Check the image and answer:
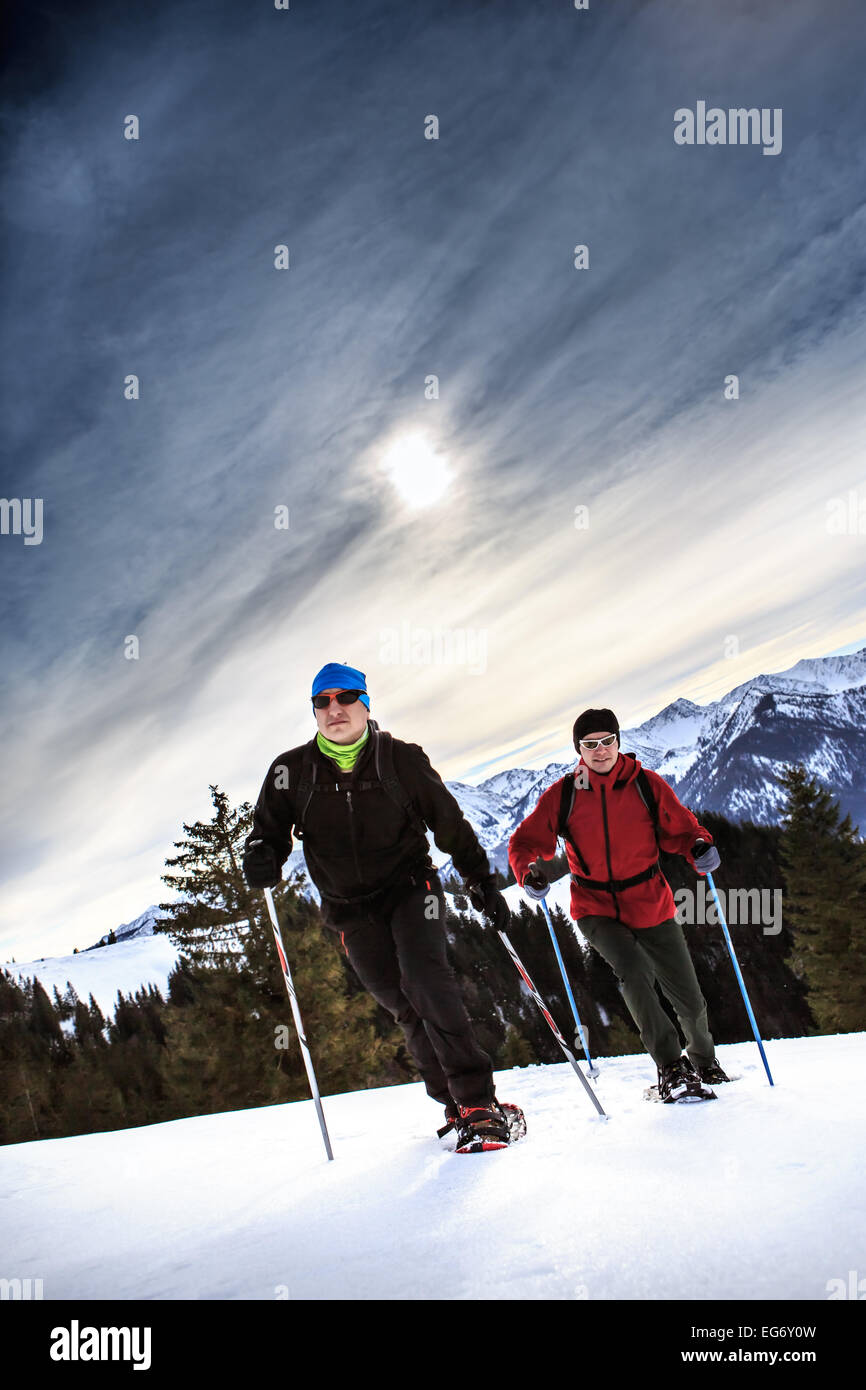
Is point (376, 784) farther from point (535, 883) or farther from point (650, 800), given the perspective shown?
point (650, 800)

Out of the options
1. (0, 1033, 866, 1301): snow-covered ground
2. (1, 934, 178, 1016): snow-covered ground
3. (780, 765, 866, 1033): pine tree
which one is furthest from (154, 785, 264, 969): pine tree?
(1, 934, 178, 1016): snow-covered ground

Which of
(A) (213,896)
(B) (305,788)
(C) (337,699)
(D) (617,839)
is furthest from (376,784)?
(A) (213,896)

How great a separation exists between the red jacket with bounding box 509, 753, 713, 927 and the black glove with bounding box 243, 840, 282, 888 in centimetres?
152

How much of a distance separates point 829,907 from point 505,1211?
91.6 feet

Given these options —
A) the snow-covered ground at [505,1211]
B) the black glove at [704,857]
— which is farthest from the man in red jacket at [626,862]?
the snow-covered ground at [505,1211]

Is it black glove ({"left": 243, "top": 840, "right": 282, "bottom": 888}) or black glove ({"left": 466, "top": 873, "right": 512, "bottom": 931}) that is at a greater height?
black glove ({"left": 243, "top": 840, "right": 282, "bottom": 888})

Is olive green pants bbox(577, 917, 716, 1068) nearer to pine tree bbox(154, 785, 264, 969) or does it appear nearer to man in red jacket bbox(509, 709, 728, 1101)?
man in red jacket bbox(509, 709, 728, 1101)

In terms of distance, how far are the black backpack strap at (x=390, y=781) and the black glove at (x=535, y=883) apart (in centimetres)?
95

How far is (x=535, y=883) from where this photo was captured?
4.85 metres

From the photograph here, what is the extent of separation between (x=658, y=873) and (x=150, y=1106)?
4567 cm

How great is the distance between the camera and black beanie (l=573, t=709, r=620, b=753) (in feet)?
15.9

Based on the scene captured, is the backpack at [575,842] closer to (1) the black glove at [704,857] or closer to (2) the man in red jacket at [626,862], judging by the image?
(2) the man in red jacket at [626,862]

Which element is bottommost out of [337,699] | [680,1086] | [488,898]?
[680,1086]

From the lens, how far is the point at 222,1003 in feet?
64.8
